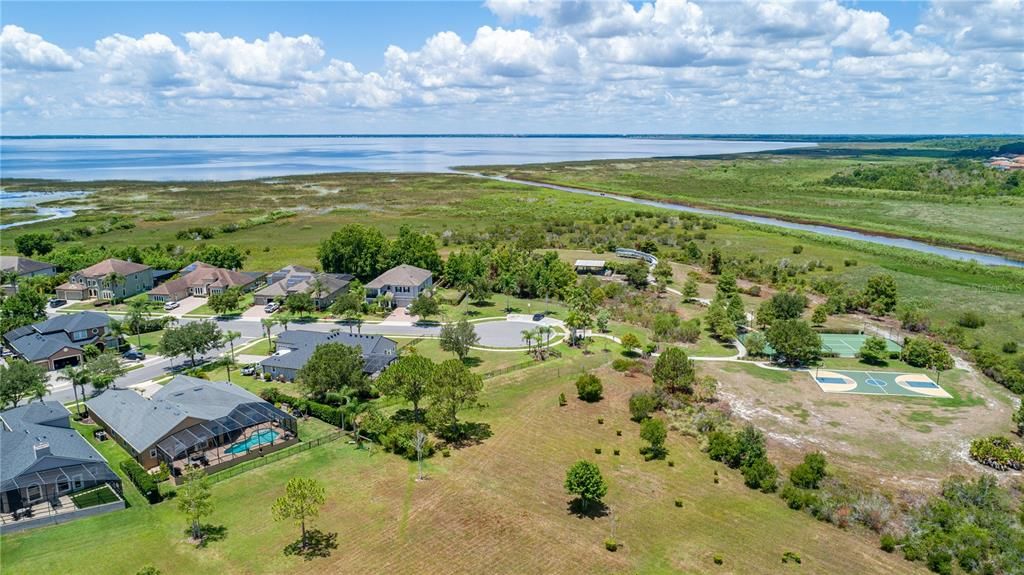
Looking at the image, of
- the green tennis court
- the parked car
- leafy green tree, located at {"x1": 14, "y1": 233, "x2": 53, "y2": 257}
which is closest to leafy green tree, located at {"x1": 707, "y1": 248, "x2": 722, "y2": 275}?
the green tennis court

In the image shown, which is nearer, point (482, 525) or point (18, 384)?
point (482, 525)

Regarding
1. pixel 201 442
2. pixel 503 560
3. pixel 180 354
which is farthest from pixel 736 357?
pixel 180 354

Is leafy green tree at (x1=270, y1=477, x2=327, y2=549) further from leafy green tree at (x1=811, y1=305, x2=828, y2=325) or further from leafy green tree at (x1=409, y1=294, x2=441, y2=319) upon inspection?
leafy green tree at (x1=811, y1=305, x2=828, y2=325)

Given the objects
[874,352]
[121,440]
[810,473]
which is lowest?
[121,440]

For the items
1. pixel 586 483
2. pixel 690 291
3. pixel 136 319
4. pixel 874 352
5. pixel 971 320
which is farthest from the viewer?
pixel 690 291

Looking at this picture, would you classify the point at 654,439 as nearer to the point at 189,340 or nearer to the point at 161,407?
the point at 161,407

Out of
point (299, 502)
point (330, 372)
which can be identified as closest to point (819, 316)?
point (330, 372)

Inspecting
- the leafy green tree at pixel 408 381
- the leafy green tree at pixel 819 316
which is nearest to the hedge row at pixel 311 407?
the leafy green tree at pixel 408 381

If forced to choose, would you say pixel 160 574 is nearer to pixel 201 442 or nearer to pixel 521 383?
pixel 201 442

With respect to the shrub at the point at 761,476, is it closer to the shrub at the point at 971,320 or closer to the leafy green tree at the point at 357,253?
the shrub at the point at 971,320
